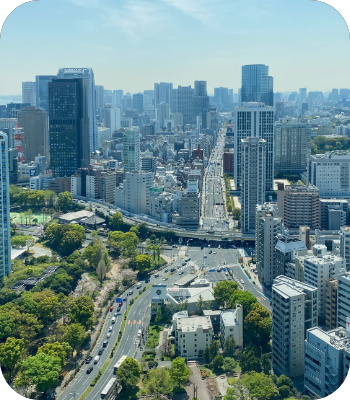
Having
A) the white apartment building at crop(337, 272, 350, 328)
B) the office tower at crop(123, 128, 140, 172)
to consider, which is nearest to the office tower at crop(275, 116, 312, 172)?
the office tower at crop(123, 128, 140, 172)

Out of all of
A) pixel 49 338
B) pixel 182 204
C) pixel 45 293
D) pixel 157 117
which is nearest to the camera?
pixel 49 338

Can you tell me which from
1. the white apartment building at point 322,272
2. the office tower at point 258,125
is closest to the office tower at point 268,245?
the white apartment building at point 322,272

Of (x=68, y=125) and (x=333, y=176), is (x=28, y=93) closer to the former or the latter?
(x=68, y=125)

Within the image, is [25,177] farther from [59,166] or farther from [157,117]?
[157,117]

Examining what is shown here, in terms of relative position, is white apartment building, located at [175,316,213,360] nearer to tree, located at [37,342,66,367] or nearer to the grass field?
tree, located at [37,342,66,367]

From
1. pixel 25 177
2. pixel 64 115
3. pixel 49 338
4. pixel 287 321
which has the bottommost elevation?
pixel 49 338

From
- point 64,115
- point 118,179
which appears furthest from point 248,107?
point 64,115
